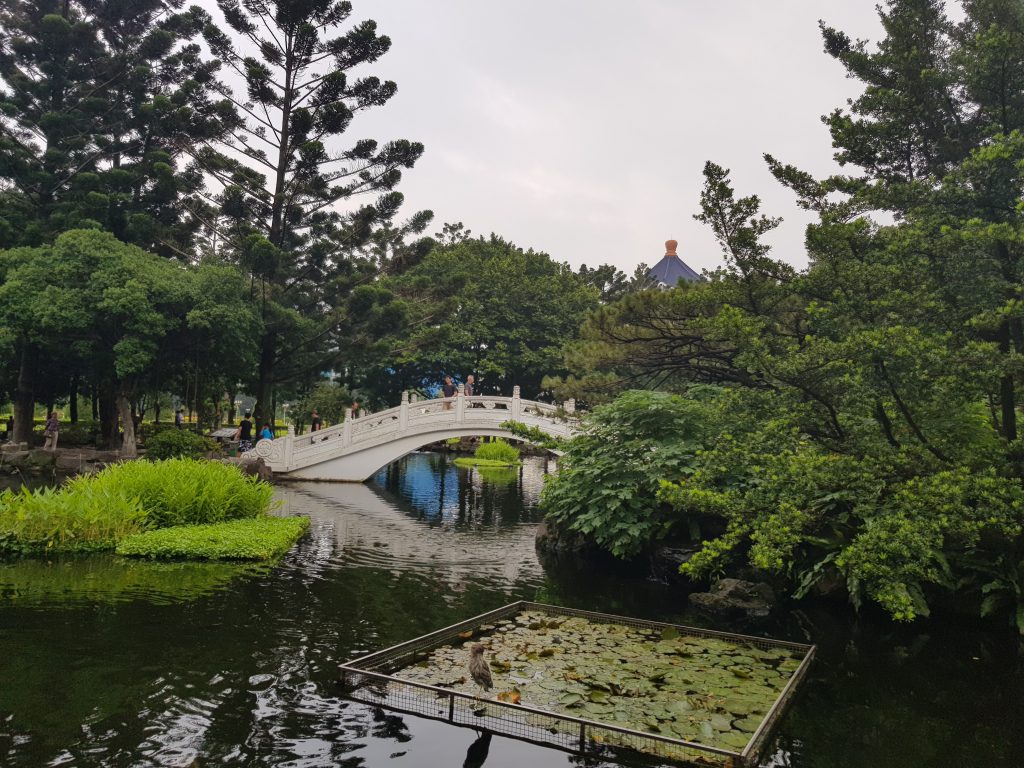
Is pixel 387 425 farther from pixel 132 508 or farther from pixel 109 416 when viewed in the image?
pixel 132 508

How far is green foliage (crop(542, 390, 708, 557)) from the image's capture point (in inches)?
451

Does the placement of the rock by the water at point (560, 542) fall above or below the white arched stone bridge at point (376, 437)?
below

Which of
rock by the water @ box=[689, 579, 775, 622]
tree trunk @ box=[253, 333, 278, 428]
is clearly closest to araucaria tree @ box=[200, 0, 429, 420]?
tree trunk @ box=[253, 333, 278, 428]

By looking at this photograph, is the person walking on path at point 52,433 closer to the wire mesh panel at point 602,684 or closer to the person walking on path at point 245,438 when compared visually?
the person walking on path at point 245,438

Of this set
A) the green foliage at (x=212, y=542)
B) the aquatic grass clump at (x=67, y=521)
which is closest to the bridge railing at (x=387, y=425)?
the green foliage at (x=212, y=542)

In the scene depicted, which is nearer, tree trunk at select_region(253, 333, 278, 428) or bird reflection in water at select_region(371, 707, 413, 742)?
bird reflection in water at select_region(371, 707, 413, 742)

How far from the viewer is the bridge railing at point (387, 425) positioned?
2252 centimetres

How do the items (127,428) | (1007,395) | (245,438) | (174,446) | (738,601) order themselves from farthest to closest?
(245,438) < (127,428) < (174,446) < (738,601) < (1007,395)

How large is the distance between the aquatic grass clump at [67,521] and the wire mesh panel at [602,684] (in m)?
6.69

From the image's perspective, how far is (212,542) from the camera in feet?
37.1

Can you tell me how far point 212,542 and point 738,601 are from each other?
8057 millimetres

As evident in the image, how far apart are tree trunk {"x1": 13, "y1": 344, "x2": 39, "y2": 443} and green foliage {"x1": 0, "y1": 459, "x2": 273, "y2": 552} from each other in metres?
11.5

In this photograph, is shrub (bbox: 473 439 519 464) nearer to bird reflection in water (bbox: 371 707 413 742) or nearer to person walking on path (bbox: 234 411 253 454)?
person walking on path (bbox: 234 411 253 454)

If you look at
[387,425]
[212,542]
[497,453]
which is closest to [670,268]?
[497,453]
